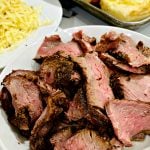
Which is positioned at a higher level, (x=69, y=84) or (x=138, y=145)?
(x=69, y=84)

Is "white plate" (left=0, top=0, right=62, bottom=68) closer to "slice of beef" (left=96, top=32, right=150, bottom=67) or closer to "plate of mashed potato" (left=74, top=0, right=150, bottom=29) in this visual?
"plate of mashed potato" (left=74, top=0, right=150, bottom=29)

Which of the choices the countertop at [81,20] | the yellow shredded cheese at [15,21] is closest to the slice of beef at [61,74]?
the yellow shredded cheese at [15,21]

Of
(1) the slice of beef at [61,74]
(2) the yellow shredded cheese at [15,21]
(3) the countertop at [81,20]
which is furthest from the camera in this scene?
(3) the countertop at [81,20]

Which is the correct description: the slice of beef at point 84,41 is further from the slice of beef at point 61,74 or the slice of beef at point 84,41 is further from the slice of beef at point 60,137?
the slice of beef at point 60,137

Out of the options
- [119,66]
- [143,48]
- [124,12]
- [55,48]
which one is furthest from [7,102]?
[124,12]

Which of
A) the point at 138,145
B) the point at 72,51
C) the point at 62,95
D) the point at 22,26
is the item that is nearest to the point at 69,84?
the point at 62,95

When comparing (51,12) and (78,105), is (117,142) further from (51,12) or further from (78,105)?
(51,12)
